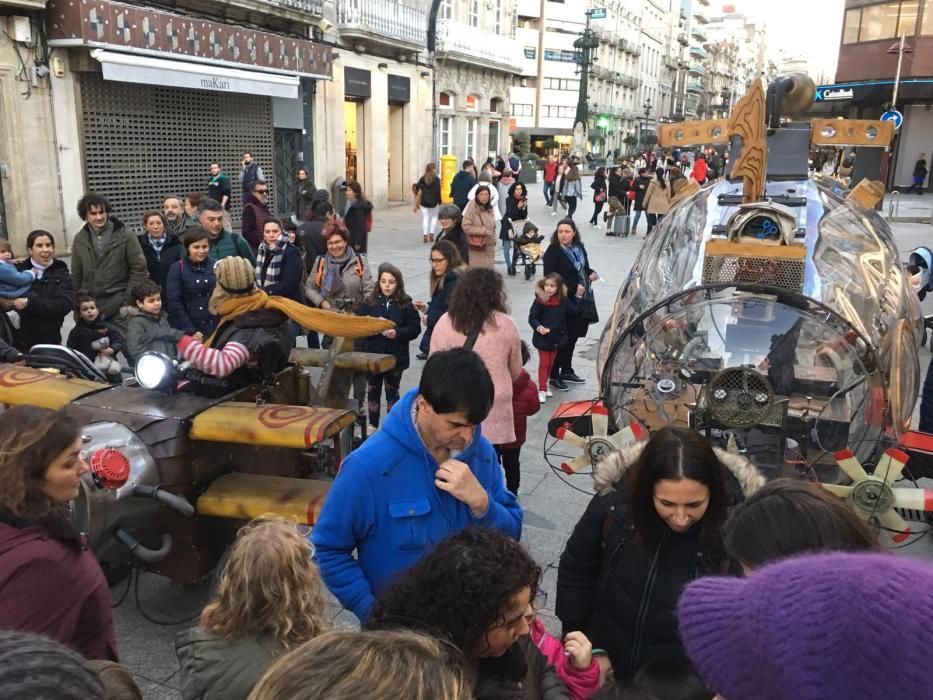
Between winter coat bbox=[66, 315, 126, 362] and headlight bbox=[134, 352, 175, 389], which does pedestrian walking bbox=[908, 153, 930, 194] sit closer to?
winter coat bbox=[66, 315, 126, 362]

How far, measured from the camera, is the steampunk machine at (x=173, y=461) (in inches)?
129

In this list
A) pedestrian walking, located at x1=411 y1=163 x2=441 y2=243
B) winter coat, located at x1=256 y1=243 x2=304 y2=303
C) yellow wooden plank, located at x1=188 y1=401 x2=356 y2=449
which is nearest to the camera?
yellow wooden plank, located at x1=188 y1=401 x2=356 y2=449

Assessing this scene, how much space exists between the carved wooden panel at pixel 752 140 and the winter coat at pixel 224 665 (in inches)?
165

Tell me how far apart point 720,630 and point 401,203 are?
2407 cm

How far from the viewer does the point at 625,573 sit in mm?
2426

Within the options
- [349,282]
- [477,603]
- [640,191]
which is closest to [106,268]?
[349,282]

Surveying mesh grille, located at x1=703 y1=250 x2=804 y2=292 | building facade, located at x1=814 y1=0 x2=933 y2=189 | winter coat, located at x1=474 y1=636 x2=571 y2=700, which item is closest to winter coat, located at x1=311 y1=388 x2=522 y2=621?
winter coat, located at x1=474 y1=636 x2=571 y2=700

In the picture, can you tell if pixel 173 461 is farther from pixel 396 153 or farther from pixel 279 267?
pixel 396 153

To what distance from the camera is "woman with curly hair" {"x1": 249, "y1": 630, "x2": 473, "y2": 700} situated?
108 cm

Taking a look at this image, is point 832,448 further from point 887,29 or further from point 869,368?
point 887,29

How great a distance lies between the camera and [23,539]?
2.16 metres

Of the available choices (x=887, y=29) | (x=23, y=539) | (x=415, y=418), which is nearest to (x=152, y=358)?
(x=23, y=539)

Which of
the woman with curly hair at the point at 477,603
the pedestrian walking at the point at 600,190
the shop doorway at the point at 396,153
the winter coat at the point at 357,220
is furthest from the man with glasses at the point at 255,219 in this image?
the shop doorway at the point at 396,153

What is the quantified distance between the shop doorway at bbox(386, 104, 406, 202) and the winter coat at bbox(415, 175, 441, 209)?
8929 millimetres
